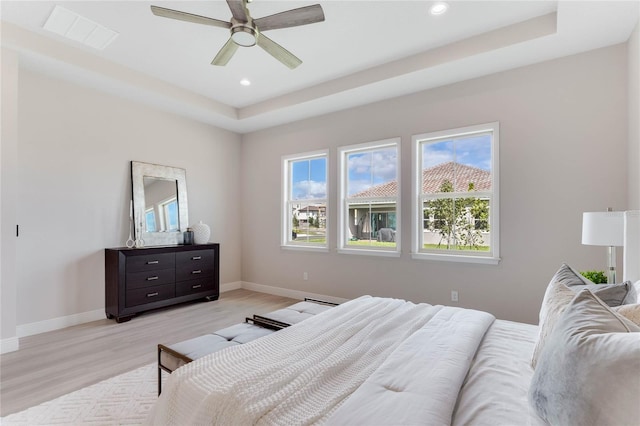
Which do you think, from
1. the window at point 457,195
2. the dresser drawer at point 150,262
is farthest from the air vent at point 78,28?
the window at point 457,195

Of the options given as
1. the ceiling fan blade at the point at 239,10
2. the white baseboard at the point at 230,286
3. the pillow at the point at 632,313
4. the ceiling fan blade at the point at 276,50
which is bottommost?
the white baseboard at the point at 230,286

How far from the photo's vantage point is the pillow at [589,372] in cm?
70

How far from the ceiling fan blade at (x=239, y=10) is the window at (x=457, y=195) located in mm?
2479

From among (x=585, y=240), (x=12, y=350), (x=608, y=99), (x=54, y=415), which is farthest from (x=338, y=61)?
(x=12, y=350)

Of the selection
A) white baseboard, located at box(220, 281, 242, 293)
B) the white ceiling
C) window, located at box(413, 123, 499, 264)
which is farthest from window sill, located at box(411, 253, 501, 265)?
white baseboard, located at box(220, 281, 242, 293)

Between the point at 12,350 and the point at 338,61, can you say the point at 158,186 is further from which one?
the point at 338,61

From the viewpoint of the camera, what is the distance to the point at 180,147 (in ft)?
16.0

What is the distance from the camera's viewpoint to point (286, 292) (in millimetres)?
5098

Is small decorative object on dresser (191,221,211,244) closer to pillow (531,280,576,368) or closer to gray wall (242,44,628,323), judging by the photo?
gray wall (242,44,628,323)

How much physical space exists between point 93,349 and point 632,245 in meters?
4.41

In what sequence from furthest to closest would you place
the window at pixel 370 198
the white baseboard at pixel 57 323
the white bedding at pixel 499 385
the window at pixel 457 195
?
the window at pixel 370 198, the window at pixel 457 195, the white baseboard at pixel 57 323, the white bedding at pixel 499 385

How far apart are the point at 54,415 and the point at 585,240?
3.86 metres

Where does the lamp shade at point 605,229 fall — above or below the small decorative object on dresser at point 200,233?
above

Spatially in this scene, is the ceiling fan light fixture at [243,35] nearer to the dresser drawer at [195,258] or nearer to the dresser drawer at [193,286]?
the dresser drawer at [195,258]
